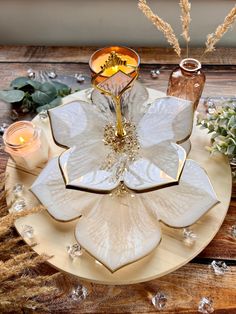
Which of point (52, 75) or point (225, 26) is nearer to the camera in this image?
point (225, 26)

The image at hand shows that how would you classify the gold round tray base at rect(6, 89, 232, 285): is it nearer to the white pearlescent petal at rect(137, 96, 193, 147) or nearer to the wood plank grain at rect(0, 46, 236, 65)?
the white pearlescent petal at rect(137, 96, 193, 147)

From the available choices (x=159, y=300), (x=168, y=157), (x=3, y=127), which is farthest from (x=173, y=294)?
(x=3, y=127)

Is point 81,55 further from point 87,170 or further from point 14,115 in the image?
→ point 87,170

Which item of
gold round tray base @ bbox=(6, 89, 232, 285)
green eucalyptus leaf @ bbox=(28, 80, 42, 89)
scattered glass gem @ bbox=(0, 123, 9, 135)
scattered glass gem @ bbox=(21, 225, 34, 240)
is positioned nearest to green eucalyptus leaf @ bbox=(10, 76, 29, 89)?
green eucalyptus leaf @ bbox=(28, 80, 42, 89)

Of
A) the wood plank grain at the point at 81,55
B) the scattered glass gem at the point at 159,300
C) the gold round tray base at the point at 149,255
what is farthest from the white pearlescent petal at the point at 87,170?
the wood plank grain at the point at 81,55

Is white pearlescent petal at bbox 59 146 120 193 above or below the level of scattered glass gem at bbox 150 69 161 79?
below

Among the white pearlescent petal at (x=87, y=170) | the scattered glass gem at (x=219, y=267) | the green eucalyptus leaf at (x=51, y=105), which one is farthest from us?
the green eucalyptus leaf at (x=51, y=105)

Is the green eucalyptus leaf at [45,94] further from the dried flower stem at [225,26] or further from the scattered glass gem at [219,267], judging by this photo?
the scattered glass gem at [219,267]

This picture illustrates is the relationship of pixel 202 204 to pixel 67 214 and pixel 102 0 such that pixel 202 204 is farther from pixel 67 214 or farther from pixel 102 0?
pixel 102 0
